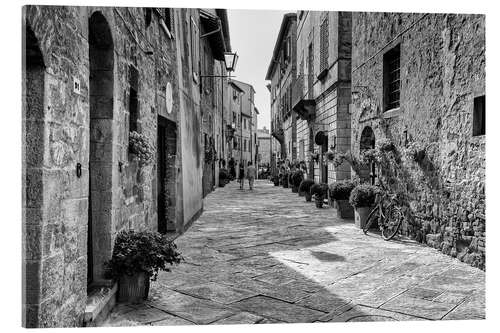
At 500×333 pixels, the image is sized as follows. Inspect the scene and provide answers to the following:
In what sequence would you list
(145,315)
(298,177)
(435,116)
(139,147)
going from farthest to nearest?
(298,177), (435,116), (139,147), (145,315)

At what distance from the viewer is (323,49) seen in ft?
42.3

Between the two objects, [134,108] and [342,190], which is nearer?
[134,108]

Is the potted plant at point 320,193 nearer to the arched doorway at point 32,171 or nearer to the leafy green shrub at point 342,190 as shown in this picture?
the leafy green shrub at point 342,190

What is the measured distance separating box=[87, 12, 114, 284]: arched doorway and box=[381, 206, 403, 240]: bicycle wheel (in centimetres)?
461

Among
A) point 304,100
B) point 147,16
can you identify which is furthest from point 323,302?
point 304,100

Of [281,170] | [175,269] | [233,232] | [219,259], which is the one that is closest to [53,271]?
[175,269]

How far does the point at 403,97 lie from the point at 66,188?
587 centimetres

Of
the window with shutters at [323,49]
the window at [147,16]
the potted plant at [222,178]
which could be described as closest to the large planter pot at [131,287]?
the window at [147,16]

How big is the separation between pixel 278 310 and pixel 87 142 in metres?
2.08

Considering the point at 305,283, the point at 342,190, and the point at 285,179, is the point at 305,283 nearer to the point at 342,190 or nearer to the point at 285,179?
the point at 342,190

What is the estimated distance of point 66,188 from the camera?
2.82m

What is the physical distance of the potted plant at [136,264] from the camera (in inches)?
150

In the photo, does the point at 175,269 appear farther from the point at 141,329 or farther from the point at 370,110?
the point at 370,110

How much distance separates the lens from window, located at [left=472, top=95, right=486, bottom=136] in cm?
498
